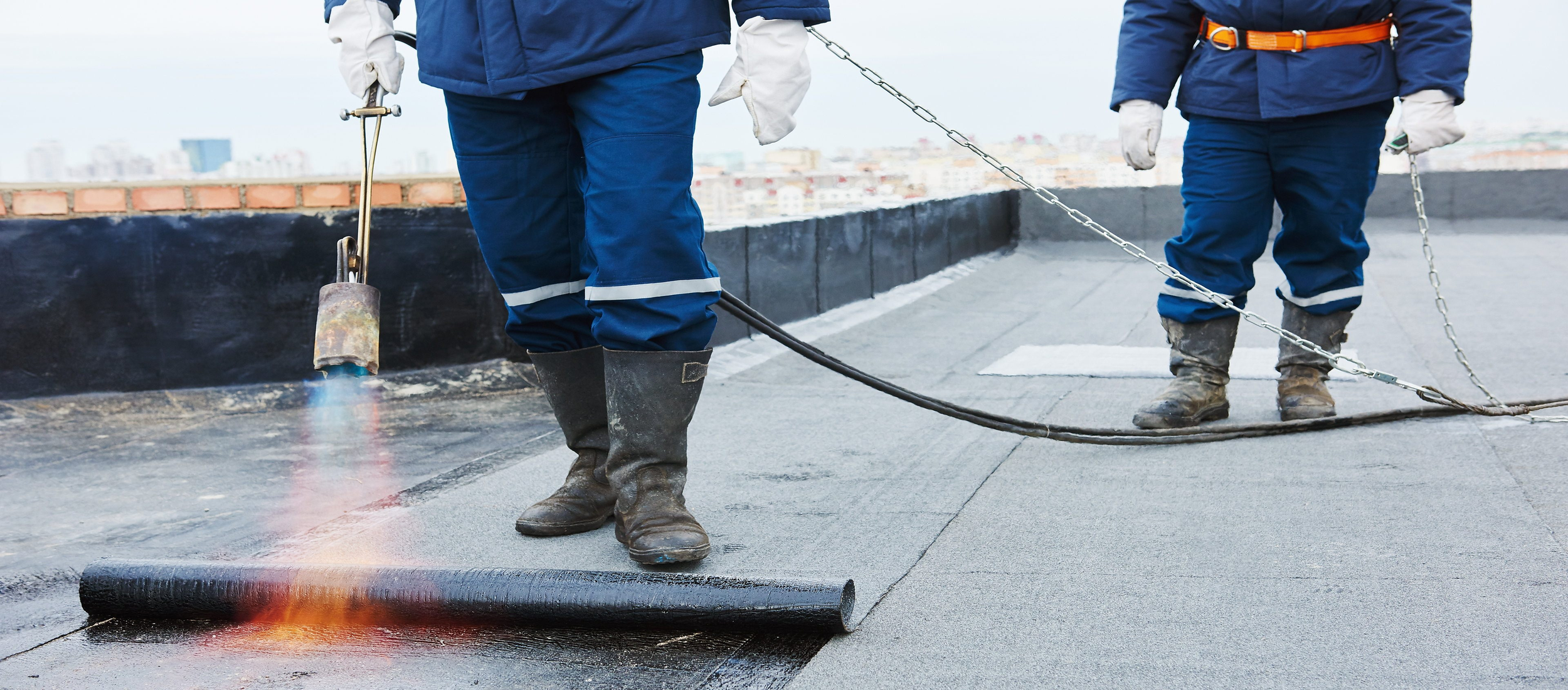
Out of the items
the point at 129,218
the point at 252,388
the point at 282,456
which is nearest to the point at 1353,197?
the point at 282,456

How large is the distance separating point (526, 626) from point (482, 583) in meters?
0.09

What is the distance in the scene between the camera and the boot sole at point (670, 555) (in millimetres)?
1936

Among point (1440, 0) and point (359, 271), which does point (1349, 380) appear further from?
point (359, 271)

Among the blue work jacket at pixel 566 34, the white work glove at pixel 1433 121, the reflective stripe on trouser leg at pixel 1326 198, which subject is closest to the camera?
the blue work jacket at pixel 566 34

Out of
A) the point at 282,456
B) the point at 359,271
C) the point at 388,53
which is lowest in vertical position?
the point at 282,456

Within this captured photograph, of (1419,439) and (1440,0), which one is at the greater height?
(1440,0)

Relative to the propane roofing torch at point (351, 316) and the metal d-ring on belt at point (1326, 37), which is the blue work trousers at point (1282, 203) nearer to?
the metal d-ring on belt at point (1326, 37)

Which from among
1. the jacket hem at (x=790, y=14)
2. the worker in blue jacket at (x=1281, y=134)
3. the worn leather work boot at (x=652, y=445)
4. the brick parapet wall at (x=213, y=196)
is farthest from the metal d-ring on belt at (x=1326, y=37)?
the brick parapet wall at (x=213, y=196)

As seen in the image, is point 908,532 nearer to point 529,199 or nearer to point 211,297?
point 529,199

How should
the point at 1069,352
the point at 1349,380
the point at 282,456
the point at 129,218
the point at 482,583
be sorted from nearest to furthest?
the point at 482,583 < the point at 282,456 < the point at 129,218 < the point at 1349,380 < the point at 1069,352

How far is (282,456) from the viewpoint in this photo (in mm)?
2941

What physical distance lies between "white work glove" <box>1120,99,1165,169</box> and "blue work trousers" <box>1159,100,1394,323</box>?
98mm

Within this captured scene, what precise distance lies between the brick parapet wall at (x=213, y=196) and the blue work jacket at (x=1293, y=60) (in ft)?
6.66

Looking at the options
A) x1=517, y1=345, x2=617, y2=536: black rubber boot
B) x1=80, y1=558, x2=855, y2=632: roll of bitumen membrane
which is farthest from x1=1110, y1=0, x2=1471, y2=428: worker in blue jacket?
x1=80, y1=558, x2=855, y2=632: roll of bitumen membrane
